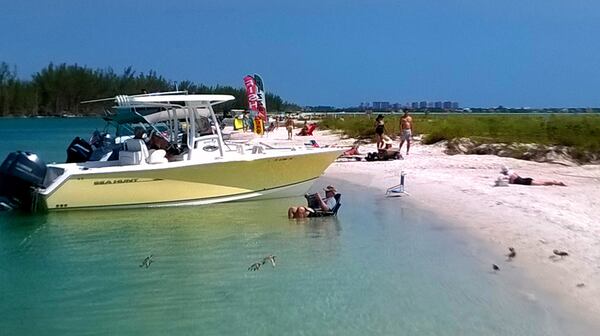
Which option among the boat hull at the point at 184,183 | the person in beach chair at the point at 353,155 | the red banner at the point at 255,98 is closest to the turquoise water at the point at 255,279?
the boat hull at the point at 184,183

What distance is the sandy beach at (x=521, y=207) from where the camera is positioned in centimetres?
980

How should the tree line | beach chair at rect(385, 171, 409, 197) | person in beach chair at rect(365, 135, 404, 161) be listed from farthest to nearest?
the tree line < person in beach chair at rect(365, 135, 404, 161) < beach chair at rect(385, 171, 409, 197)

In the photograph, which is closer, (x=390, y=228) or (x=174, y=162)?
(x=390, y=228)

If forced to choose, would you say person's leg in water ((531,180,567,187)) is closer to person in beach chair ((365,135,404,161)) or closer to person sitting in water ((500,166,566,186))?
person sitting in water ((500,166,566,186))

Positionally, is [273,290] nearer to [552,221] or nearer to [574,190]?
[552,221]

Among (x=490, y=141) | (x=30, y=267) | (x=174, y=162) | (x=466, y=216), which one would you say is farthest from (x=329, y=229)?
(x=490, y=141)

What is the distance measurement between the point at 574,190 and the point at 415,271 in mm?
6955

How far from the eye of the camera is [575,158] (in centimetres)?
2252

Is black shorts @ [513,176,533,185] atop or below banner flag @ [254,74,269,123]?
below

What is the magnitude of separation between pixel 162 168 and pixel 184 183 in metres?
0.67

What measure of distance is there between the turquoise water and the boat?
42 centimetres

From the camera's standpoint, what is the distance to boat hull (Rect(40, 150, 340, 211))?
1495 centimetres

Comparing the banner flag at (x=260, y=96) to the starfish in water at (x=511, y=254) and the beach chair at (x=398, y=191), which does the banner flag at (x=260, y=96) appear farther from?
the starfish in water at (x=511, y=254)

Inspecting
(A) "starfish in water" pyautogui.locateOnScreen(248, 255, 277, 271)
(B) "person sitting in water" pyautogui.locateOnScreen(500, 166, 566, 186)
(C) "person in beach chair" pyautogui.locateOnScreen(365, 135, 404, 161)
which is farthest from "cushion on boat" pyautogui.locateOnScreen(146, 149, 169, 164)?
(C) "person in beach chair" pyautogui.locateOnScreen(365, 135, 404, 161)
